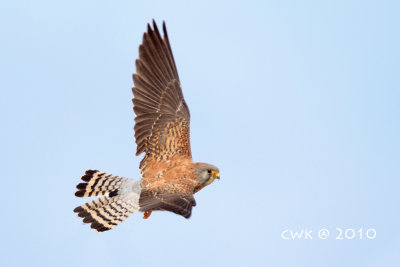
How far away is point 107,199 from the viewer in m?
10.6

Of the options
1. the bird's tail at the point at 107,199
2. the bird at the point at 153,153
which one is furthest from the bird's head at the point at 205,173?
the bird's tail at the point at 107,199

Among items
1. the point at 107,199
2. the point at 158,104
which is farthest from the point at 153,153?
the point at 107,199

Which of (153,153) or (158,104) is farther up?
(158,104)

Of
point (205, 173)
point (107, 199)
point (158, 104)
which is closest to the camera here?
point (205, 173)

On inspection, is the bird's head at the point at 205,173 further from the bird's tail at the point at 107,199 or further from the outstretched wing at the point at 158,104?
the bird's tail at the point at 107,199

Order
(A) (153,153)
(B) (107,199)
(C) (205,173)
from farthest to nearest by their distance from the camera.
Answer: (A) (153,153), (B) (107,199), (C) (205,173)

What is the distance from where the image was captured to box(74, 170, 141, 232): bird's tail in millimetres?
10227

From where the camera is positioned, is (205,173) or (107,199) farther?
(107,199)

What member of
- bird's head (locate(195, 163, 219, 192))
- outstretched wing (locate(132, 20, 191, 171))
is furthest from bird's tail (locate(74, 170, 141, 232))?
bird's head (locate(195, 163, 219, 192))

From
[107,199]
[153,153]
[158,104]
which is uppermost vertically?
[158,104]

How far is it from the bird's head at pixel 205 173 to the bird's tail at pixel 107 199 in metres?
0.93

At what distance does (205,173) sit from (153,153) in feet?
3.12

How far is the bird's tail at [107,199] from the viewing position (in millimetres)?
10227

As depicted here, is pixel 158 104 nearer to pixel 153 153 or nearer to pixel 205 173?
pixel 153 153
